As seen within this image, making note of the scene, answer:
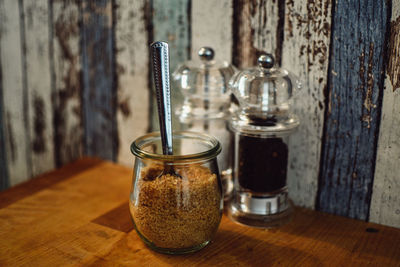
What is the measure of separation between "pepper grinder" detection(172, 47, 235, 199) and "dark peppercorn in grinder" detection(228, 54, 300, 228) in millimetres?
54

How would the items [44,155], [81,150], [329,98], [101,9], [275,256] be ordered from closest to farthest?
[275,256], [329,98], [101,9], [81,150], [44,155]

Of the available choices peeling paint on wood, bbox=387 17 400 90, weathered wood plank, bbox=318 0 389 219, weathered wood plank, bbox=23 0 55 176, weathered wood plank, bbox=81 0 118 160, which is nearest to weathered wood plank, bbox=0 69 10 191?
weathered wood plank, bbox=23 0 55 176

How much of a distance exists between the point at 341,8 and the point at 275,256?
452 mm

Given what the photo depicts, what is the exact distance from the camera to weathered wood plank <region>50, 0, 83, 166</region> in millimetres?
1107

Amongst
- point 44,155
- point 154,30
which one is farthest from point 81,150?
point 154,30

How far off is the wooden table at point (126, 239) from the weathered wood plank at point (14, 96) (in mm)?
484

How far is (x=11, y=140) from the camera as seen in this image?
1353 millimetres

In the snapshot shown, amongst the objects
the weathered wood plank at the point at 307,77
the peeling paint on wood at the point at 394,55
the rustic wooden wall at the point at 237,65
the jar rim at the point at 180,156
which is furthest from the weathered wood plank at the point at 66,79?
the peeling paint on wood at the point at 394,55

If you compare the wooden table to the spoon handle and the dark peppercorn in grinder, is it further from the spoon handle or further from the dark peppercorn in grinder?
the spoon handle

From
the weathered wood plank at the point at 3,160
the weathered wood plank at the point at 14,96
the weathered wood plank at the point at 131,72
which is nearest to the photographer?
the weathered wood plank at the point at 131,72

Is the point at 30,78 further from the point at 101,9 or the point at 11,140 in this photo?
the point at 101,9

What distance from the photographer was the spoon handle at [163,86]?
0.62 m

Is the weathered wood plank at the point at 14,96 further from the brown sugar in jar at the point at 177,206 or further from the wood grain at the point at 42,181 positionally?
the brown sugar in jar at the point at 177,206

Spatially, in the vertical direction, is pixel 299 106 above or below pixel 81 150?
above
